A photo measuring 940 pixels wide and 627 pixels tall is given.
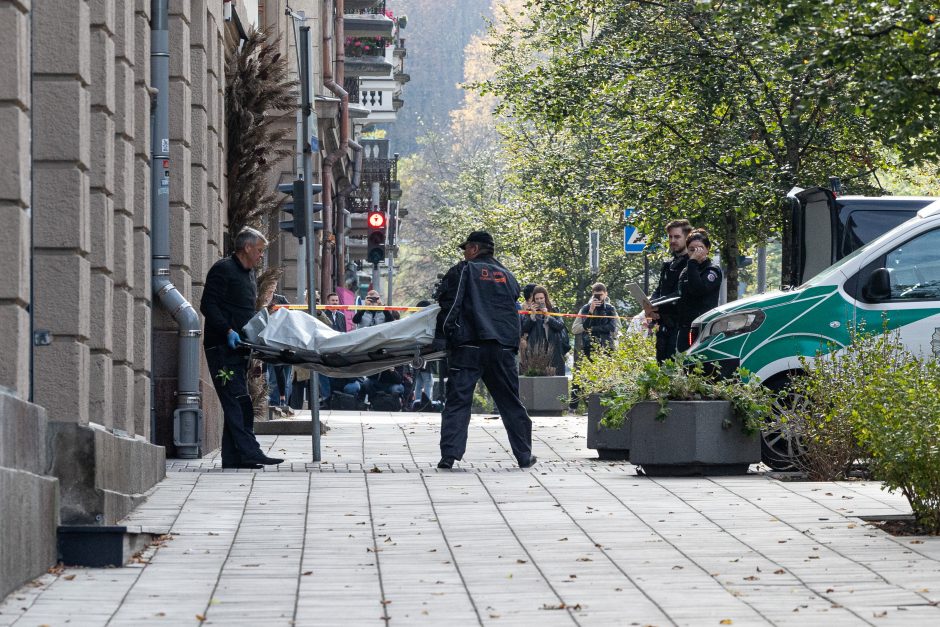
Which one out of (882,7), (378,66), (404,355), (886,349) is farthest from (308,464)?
(378,66)

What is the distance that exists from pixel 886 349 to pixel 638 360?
3994 millimetres

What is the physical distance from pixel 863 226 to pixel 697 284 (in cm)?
265

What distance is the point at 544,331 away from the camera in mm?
25453

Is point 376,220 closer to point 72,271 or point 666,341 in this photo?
point 666,341

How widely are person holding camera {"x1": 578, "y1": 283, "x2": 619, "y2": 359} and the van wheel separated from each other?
1169 cm

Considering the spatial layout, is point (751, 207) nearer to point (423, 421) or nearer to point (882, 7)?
point (423, 421)

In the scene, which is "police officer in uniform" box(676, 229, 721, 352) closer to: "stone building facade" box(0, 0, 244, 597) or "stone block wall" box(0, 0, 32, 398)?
"stone building facade" box(0, 0, 244, 597)

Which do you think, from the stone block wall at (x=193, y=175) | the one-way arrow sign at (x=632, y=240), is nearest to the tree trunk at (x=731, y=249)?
the one-way arrow sign at (x=632, y=240)

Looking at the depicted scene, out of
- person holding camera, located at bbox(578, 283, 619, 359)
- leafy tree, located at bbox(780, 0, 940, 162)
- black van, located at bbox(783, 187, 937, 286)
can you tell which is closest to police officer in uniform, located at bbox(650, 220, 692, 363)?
black van, located at bbox(783, 187, 937, 286)

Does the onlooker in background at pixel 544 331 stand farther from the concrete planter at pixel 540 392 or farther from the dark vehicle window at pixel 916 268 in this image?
the dark vehicle window at pixel 916 268

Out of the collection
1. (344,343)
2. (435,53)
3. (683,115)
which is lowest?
(344,343)

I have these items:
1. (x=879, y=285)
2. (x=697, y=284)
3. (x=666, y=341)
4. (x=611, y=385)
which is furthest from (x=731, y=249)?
(x=879, y=285)

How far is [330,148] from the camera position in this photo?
37062 millimetres

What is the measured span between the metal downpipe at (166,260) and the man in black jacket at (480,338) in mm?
2223
